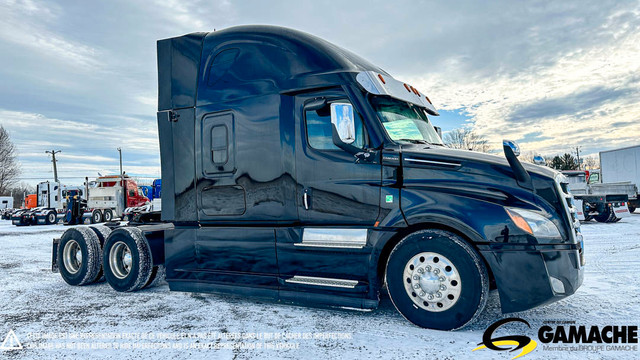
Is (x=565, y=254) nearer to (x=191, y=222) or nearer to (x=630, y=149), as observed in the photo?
(x=191, y=222)

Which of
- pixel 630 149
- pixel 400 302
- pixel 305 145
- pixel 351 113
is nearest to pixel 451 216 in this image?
pixel 400 302

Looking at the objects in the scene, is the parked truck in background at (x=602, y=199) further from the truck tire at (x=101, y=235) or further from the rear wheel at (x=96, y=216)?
the rear wheel at (x=96, y=216)

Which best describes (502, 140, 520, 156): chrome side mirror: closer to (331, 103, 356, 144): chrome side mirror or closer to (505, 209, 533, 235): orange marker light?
(505, 209, 533, 235): orange marker light

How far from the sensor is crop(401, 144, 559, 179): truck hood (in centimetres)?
413

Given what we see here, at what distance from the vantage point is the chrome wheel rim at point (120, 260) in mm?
6434

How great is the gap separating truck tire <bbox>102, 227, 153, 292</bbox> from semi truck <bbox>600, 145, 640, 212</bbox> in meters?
23.2

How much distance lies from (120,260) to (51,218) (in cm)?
2642

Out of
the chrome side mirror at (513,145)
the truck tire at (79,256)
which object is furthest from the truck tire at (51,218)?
the chrome side mirror at (513,145)

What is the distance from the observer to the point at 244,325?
4.41 metres

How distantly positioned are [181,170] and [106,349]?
8.11 ft

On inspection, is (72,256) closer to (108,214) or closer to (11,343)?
(11,343)

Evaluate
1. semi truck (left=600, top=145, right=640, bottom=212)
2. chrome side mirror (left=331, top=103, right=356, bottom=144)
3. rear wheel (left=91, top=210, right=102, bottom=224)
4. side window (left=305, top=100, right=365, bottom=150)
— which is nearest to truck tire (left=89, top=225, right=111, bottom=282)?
side window (left=305, top=100, right=365, bottom=150)

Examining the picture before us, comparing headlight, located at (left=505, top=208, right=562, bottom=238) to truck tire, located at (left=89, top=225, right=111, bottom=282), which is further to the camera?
truck tire, located at (left=89, top=225, right=111, bottom=282)

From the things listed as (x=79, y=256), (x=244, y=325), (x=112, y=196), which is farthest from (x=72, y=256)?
(x=112, y=196)
